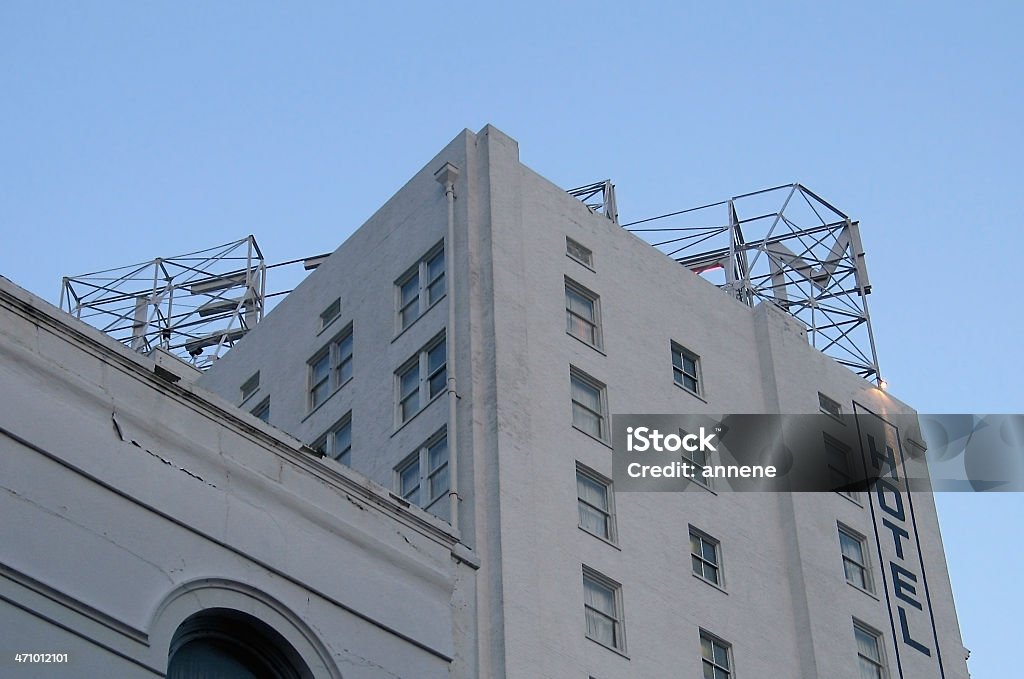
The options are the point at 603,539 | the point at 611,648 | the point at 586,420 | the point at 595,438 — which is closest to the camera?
the point at 611,648

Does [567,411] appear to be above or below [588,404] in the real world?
below

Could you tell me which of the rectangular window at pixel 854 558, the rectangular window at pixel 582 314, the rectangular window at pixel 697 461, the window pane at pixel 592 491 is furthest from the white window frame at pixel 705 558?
the rectangular window at pixel 582 314

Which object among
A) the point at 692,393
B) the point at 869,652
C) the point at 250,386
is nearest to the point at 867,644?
the point at 869,652

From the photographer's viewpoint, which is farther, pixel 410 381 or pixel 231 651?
pixel 410 381

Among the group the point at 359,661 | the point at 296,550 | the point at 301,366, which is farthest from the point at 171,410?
the point at 301,366

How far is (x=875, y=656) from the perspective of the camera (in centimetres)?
5097

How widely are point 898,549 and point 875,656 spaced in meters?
4.42

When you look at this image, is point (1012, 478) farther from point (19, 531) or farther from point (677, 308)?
point (19, 531)

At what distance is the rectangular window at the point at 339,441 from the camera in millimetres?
48219

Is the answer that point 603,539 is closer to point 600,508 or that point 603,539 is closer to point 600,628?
point 600,508

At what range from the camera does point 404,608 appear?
28.0m

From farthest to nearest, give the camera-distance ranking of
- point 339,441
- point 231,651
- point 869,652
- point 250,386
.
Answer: point 250,386, point 869,652, point 339,441, point 231,651

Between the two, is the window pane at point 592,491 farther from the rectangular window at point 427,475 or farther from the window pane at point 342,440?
the window pane at point 342,440

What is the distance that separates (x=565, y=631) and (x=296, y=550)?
1542 cm
